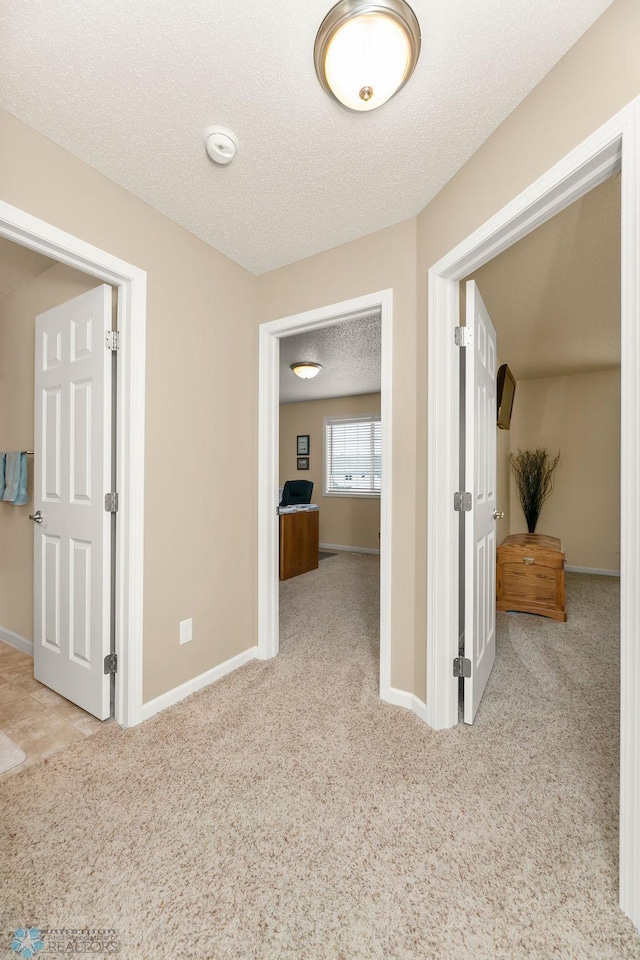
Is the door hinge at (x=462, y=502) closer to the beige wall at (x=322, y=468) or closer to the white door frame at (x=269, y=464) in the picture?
the white door frame at (x=269, y=464)

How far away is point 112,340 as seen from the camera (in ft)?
6.28

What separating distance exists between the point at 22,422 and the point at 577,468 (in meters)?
5.60

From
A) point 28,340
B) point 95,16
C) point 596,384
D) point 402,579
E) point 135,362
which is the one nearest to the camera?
point 95,16

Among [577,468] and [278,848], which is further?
[577,468]

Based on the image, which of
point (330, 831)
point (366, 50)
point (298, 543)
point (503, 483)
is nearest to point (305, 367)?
point (298, 543)

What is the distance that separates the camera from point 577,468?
5.05m

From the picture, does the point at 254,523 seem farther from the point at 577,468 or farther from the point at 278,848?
the point at 577,468

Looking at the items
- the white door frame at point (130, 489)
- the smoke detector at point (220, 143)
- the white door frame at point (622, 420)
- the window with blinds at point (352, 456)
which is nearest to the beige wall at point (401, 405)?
the white door frame at point (622, 420)

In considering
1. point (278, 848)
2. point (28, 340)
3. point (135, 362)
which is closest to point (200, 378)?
point (135, 362)

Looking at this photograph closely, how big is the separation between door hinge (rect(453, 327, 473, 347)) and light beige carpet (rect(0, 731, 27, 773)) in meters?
2.55

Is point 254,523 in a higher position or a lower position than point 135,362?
lower

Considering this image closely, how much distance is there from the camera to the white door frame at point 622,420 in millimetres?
1039

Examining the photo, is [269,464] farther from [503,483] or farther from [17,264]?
[503,483]

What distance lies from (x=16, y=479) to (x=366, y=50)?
9.03ft
